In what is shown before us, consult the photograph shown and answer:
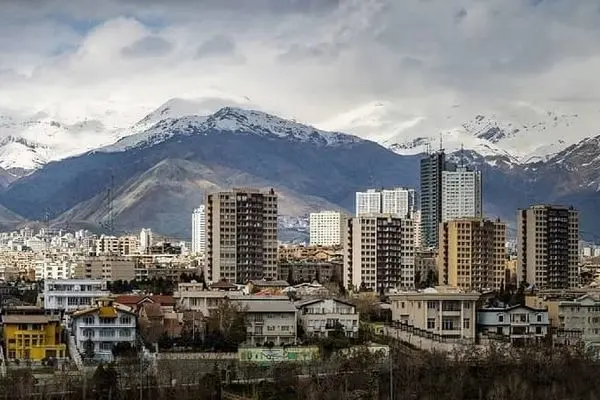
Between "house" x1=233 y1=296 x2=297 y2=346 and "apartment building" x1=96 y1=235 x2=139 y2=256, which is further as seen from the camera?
"apartment building" x1=96 y1=235 x2=139 y2=256

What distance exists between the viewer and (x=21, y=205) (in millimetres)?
92188

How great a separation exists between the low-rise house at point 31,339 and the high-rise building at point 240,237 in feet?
39.6

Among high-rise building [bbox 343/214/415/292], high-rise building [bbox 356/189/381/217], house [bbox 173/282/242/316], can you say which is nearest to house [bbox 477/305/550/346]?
house [bbox 173/282/242/316]

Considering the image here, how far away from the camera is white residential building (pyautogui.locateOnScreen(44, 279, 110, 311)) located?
20938 mm

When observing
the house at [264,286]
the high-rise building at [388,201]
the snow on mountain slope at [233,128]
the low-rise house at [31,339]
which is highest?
the snow on mountain slope at [233,128]

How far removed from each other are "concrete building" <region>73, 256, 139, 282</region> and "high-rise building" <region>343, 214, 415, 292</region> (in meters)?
5.61

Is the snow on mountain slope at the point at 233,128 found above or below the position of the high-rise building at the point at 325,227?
above

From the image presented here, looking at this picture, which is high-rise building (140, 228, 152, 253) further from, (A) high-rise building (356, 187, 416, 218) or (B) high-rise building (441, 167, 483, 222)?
(A) high-rise building (356, 187, 416, 218)

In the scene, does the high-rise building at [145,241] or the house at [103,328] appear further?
the high-rise building at [145,241]

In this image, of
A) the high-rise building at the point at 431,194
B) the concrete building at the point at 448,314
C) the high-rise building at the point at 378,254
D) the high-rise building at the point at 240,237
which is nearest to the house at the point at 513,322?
the concrete building at the point at 448,314

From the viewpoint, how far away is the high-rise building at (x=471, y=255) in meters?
30.1

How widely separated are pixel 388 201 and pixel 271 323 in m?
46.0

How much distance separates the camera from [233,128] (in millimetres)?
93375

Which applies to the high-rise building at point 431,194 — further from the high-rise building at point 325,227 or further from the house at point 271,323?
the house at point 271,323
